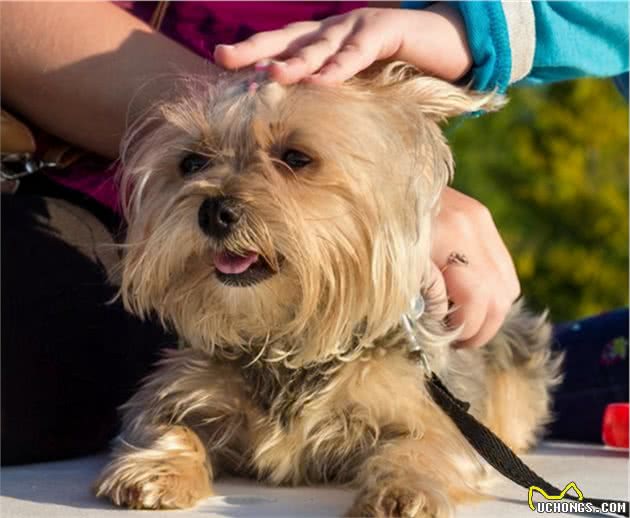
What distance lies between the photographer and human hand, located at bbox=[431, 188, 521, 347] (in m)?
3.14

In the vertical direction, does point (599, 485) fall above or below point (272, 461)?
above

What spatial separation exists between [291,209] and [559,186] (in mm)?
6317

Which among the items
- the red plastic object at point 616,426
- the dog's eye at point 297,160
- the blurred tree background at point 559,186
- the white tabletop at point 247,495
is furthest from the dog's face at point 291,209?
the blurred tree background at point 559,186

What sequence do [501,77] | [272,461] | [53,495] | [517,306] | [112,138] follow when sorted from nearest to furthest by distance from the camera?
[53,495] → [272,461] → [501,77] → [112,138] → [517,306]

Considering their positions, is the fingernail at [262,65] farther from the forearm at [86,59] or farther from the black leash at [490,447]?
the black leash at [490,447]

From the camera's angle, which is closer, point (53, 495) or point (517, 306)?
point (53, 495)

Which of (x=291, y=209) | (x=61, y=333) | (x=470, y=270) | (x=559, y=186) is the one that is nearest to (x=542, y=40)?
(x=470, y=270)

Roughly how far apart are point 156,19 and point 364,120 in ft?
3.67

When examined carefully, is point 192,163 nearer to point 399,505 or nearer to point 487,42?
point 487,42

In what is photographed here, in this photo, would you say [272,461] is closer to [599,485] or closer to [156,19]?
[599,485]

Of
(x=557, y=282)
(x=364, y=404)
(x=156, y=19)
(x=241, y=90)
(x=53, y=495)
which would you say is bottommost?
(x=557, y=282)

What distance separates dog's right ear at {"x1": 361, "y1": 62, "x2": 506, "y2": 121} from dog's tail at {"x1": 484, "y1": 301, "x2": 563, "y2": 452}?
870 millimetres

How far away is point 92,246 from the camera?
354 centimetres

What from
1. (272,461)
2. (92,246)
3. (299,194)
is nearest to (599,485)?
(272,461)
